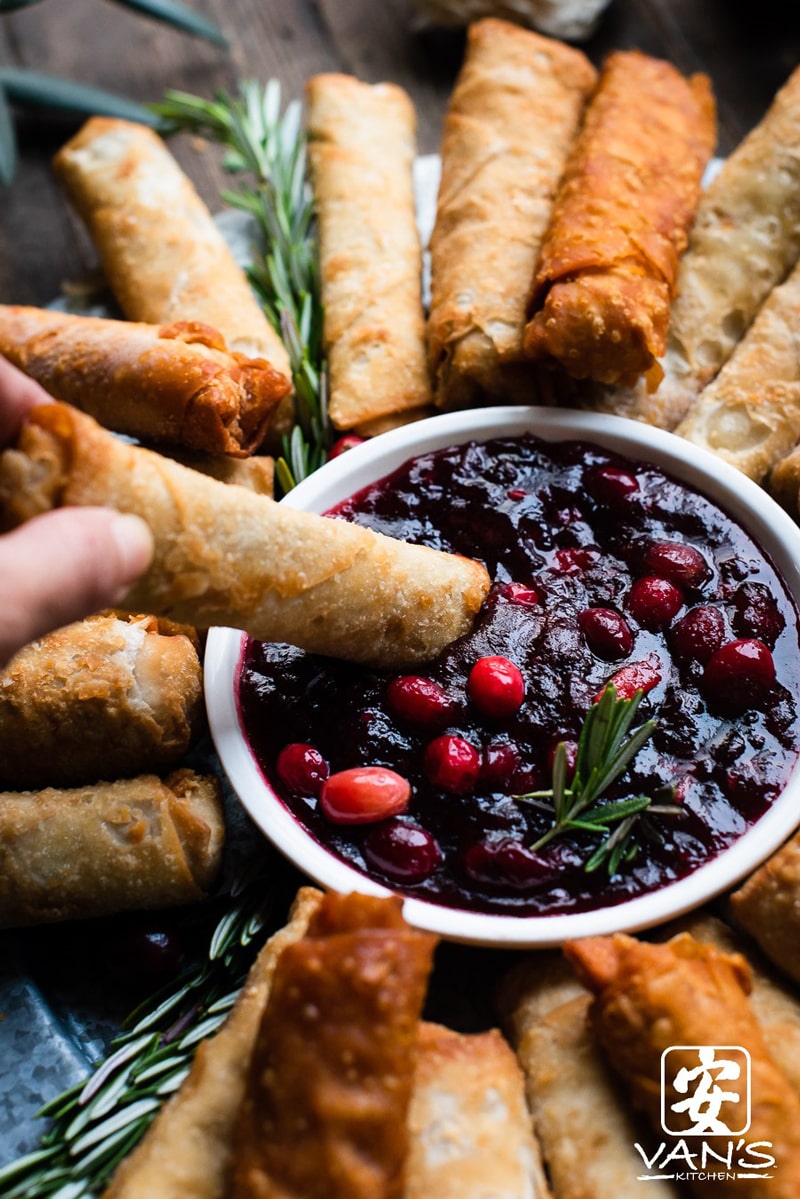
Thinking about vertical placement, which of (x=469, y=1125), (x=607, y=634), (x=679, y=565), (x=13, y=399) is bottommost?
(x=469, y=1125)

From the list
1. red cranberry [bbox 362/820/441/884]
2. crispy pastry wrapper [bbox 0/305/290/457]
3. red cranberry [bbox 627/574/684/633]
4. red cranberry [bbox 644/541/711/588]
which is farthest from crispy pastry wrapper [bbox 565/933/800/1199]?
crispy pastry wrapper [bbox 0/305/290/457]

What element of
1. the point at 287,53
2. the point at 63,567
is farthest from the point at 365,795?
the point at 287,53

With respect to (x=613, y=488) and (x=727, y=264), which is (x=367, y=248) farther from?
(x=613, y=488)

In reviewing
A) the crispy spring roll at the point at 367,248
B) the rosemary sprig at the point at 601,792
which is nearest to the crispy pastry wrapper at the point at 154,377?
the crispy spring roll at the point at 367,248

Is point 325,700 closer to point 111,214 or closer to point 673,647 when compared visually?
point 673,647

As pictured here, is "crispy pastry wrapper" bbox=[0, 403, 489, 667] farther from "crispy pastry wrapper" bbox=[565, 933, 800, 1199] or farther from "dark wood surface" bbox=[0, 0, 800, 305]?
"dark wood surface" bbox=[0, 0, 800, 305]
